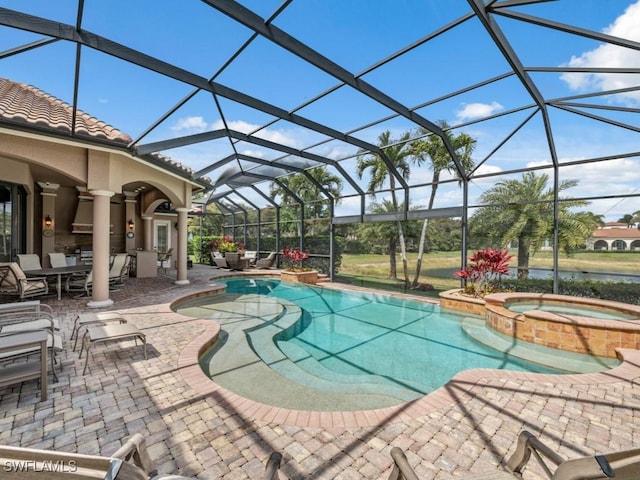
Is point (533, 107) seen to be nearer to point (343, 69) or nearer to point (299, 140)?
point (343, 69)

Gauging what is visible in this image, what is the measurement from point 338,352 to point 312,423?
2.99 metres

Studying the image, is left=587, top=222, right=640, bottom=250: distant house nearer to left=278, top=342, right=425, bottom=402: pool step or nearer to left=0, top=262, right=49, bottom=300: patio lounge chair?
left=278, top=342, right=425, bottom=402: pool step

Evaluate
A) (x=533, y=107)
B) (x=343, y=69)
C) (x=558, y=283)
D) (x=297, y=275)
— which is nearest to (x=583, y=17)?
(x=533, y=107)

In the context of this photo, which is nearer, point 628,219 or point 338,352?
point 338,352

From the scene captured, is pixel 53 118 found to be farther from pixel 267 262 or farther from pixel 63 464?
pixel 267 262

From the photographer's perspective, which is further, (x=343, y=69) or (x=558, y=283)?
(x=558, y=283)

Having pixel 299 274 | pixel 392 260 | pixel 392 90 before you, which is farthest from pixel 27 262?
pixel 392 260

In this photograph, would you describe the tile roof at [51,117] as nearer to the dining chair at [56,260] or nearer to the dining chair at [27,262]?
the dining chair at [27,262]

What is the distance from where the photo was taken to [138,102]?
6.61 meters

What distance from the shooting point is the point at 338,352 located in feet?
19.2

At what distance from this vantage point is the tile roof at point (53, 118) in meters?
6.15

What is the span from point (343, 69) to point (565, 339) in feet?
23.5

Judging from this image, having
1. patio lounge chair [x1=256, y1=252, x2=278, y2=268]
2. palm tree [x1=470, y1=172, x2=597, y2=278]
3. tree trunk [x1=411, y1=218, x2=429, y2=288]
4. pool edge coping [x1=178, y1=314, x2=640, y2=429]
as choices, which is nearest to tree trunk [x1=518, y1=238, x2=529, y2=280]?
palm tree [x1=470, y1=172, x2=597, y2=278]

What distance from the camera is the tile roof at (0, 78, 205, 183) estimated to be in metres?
6.15
